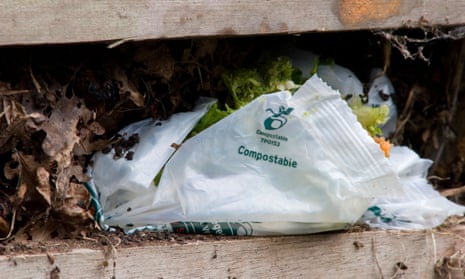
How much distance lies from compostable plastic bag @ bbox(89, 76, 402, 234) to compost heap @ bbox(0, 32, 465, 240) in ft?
0.53

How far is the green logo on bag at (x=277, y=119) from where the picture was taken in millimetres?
2370

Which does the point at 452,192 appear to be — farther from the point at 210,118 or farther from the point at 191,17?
the point at 191,17

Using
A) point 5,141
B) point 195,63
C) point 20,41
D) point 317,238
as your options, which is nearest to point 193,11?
point 195,63

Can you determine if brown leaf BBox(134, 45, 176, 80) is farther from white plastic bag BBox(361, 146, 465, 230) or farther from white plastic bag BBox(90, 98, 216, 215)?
white plastic bag BBox(361, 146, 465, 230)

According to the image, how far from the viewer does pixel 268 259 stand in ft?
8.00

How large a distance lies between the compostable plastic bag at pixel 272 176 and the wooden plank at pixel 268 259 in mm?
66

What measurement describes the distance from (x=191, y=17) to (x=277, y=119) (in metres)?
0.39

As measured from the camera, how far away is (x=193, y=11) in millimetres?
2301

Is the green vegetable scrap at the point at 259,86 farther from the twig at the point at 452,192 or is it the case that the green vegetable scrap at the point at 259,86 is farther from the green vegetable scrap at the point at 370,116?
the twig at the point at 452,192

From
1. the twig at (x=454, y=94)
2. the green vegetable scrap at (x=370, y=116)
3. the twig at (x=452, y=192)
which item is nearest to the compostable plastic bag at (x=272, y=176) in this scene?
the green vegetable scrap at (x=370, y=116)

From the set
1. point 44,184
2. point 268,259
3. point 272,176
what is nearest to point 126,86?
point 44,184

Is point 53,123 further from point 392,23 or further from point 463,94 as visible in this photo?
point 463,94

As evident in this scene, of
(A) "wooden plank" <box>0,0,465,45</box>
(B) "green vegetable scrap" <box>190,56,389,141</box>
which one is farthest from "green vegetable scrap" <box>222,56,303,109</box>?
(A) "wooden plank" <box>0,0,465,45</box>

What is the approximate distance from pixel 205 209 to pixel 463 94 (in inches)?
53.8
